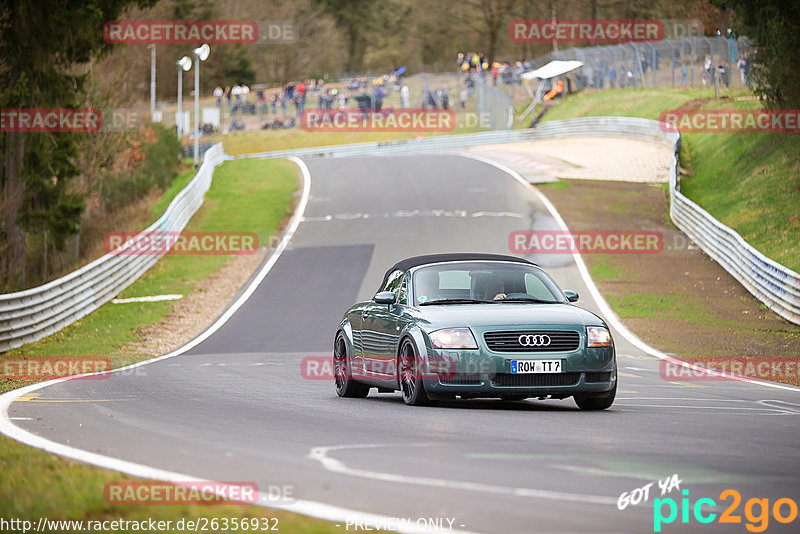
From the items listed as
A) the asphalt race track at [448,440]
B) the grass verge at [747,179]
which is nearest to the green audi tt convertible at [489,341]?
the asphalt race track at [448,440]

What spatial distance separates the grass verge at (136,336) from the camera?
5574mm

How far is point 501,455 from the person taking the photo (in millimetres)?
7523

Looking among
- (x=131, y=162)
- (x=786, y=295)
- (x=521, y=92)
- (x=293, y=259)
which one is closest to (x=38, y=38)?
(x=293, y=259)

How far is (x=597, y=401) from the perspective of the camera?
1107cm

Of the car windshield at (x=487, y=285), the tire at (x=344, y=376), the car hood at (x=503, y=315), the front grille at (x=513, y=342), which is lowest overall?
the tire at (x=344, y=376)

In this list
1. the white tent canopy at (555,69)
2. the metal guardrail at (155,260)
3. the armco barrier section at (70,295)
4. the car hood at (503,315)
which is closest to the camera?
the car hood at (503,315)

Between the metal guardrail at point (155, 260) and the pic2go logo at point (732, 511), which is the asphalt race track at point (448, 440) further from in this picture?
the metal guardrail at point (155, 260)

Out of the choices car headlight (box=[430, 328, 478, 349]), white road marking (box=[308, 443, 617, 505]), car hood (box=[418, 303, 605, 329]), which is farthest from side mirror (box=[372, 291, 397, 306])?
white road marking (box=[308, 443, 617, 505])

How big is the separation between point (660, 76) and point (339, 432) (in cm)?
6164

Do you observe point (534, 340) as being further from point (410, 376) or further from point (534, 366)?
→ point (410, 376)

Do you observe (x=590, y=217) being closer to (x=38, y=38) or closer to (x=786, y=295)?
(x=786, y=295)

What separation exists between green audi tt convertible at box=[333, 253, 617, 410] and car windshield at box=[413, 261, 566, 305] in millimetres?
10

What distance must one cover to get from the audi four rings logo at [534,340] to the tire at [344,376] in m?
2.82

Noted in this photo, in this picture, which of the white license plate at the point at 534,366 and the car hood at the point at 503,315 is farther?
the car hood at the point at 503,315
